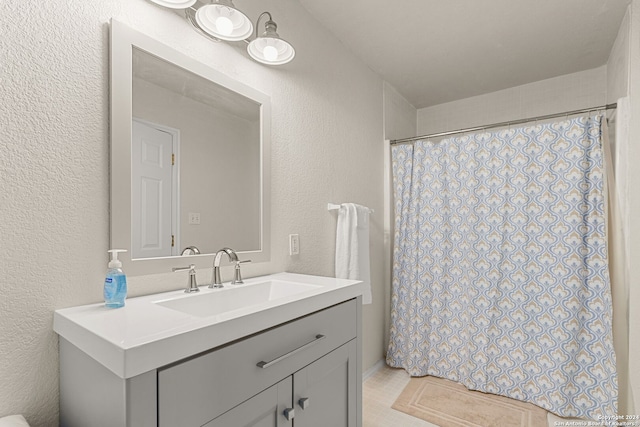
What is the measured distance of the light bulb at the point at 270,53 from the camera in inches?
57.3

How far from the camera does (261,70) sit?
1.57 m

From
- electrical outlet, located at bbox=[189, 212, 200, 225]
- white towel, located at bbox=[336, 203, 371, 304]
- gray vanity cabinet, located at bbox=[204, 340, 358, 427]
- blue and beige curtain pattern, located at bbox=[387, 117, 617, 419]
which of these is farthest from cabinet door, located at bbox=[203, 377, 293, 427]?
blue and beige curtain pattern, located at bbox=[387, 117, 617, 419]

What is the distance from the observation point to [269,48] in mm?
1454

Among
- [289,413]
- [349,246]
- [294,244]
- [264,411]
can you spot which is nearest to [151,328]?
[264,411]

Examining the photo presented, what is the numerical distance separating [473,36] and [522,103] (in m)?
1.03

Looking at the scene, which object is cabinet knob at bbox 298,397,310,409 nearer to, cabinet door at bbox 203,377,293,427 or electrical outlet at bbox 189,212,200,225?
cabinet door at bbox 203,377,293,427

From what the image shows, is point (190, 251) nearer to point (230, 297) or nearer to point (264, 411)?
point (230, 297)

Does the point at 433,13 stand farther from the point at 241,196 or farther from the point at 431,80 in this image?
the point at 241,196

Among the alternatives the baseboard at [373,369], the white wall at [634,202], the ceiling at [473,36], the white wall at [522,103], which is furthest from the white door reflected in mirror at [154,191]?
the white wall at [522,103]

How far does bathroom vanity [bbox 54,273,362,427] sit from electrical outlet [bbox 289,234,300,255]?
466mm

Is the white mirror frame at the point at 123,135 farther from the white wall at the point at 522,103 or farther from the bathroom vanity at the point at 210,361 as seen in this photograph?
the white wall at the point at 522,103

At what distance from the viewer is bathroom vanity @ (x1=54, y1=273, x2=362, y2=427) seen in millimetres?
670

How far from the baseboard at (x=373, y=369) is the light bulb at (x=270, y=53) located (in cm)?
209

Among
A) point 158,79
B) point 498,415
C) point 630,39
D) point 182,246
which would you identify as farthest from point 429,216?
point 158,79
